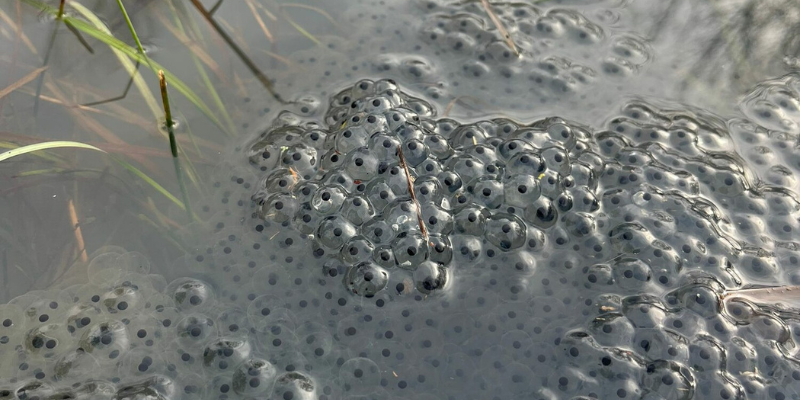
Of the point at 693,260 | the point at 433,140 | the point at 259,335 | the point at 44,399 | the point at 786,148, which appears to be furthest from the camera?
the point at 786,148

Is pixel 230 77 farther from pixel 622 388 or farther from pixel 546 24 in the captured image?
pixel 622 388

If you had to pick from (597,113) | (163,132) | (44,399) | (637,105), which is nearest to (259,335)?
(44,399)

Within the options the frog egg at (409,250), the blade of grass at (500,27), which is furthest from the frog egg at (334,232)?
the blade of grass at (500,27)

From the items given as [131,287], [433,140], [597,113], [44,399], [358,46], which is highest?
[358,46]

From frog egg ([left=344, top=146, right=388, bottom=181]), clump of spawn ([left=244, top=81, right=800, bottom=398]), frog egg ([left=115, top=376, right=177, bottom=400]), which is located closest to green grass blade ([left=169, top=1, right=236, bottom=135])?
clump of spawn ([left=244, top=81, right=800, bottom=398])

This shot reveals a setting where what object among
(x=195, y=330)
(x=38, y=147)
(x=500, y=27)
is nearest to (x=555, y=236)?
(x=500, y=27)

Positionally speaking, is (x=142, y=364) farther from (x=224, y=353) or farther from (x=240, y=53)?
(x=240, y=53)
